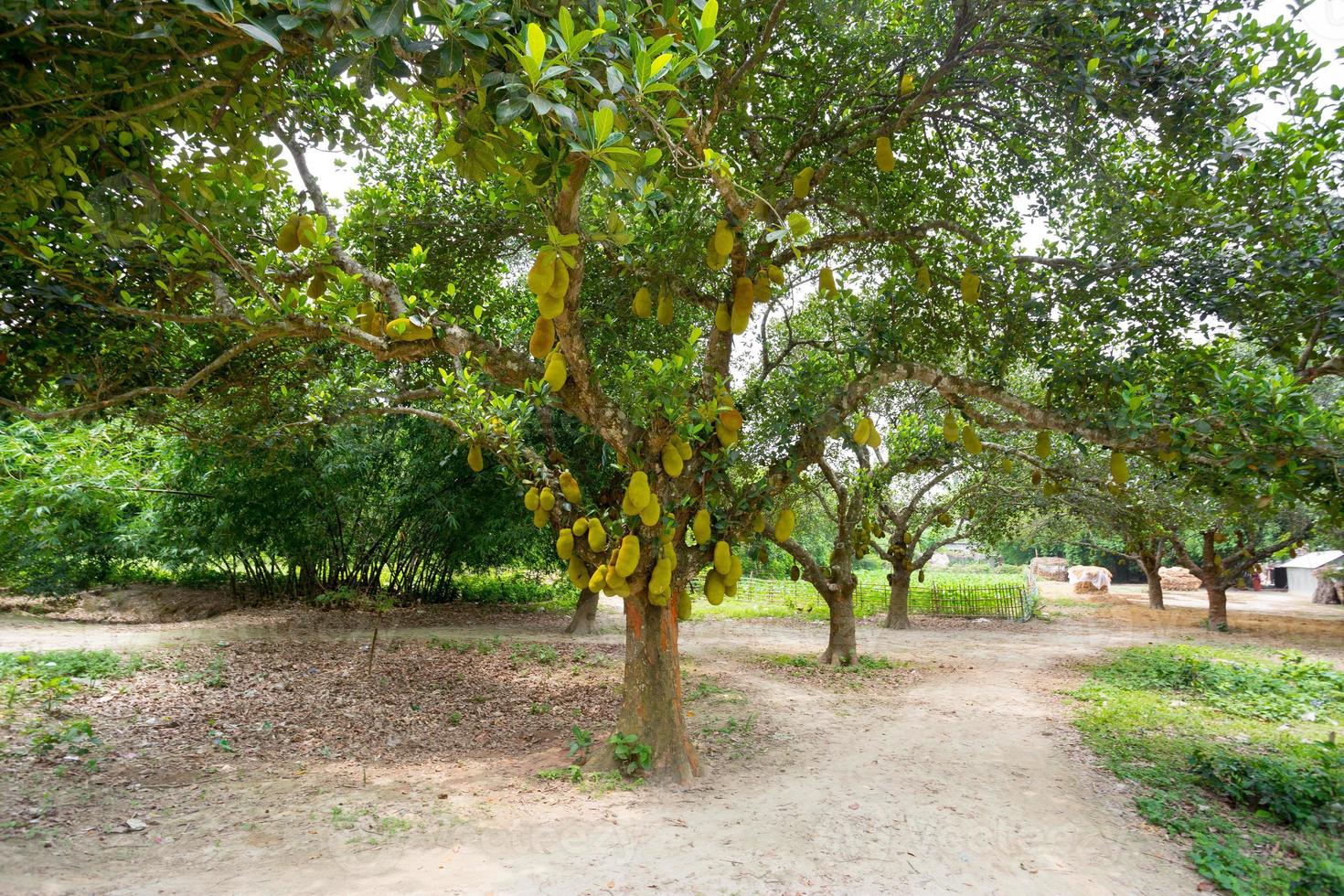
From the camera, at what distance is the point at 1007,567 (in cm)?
3697

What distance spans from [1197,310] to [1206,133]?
3.62ft

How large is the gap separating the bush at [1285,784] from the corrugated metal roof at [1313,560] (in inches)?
887

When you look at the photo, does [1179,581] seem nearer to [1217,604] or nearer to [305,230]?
[1217,604]

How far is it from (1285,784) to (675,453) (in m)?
3.89

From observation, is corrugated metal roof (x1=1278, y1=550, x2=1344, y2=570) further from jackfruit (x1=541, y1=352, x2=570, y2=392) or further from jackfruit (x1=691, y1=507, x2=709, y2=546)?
jackfruit (x1=541, y1=352, x2=570, y2=392)

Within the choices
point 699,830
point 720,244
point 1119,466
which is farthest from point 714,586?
point 1119,466

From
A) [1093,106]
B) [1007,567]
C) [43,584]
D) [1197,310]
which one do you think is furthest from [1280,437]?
[1007,567]

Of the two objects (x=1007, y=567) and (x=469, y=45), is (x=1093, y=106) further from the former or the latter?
(x=1007, y=567)

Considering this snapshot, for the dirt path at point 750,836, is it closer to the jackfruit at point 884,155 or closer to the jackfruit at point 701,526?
the jackfruit at point 701,526

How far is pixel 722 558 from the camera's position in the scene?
14.3ft

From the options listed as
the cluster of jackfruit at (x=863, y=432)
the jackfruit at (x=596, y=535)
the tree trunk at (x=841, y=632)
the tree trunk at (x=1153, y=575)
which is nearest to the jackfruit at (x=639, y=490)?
the jackfruit at (x=596, y=535)

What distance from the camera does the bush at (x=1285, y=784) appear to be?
3781 mm

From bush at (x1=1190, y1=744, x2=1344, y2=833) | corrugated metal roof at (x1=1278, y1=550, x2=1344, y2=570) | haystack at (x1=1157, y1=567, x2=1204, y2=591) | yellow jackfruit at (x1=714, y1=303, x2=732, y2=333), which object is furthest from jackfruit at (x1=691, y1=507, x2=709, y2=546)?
haystack at (x1=1157, y1=567, x2=1204, y2=591)

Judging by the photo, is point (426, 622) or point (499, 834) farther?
point (426, 622)
